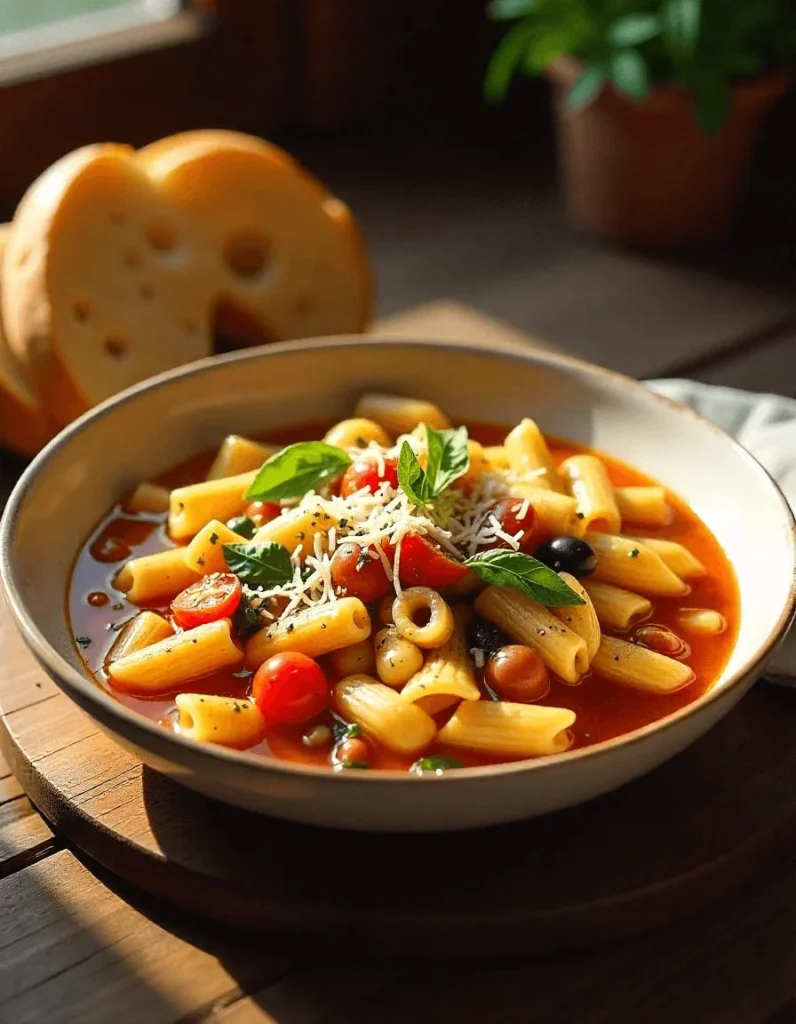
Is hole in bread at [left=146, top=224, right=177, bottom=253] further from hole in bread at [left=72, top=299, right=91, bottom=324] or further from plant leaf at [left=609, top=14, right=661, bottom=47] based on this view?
plant leaf at [left=609, top=14, right=661, bottom=47]

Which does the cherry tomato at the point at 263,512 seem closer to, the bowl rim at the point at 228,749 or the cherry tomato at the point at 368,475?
the cherry tomato at the point at 368,475

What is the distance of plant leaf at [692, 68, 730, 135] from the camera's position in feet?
12.3

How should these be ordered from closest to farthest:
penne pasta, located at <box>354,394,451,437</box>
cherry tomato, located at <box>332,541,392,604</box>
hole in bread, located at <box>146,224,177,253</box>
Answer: cherry tomato, located at <box>332,541,392,604</box>, penne pasta, located at <box>354,394,451,437</box>, hole in bread, located at <box>146,224,177,253</box>

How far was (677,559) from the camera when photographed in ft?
8.20

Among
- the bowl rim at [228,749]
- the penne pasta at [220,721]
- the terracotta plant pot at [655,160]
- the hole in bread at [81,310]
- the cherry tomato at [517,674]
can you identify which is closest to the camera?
the bowl rim at [228,749]

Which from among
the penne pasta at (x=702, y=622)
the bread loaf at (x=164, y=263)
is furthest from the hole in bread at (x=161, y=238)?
the penne pasta at (x=702, y=622)

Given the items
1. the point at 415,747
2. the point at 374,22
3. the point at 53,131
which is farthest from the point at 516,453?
the point at 374,22

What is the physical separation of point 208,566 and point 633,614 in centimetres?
78

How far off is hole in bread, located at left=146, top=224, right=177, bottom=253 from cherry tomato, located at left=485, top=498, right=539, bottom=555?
4.36ft

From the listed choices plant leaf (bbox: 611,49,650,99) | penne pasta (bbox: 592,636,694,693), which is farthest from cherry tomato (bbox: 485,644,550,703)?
plant leaf (bbox: 611,49,650,99)

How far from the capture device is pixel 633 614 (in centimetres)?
240

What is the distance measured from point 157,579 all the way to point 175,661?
274 millimetres

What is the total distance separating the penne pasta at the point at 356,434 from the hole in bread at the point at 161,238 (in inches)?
31.6

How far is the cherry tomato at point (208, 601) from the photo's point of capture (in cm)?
231
